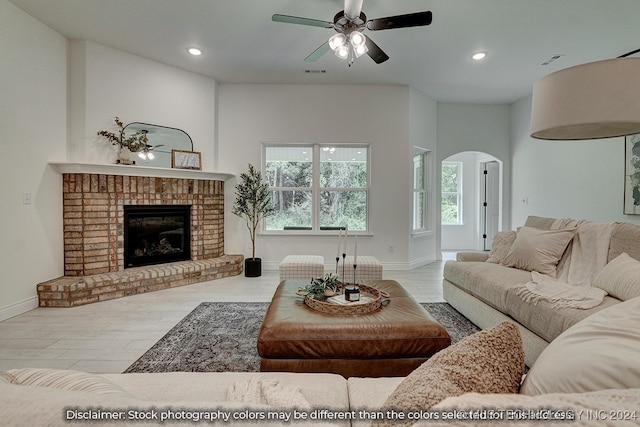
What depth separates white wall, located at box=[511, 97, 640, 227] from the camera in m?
4.05

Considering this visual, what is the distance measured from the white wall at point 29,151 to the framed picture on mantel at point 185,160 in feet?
3.97

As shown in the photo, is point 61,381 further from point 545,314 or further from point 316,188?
point 316,188

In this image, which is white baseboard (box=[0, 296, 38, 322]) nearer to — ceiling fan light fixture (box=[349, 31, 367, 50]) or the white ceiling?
the white ceiling

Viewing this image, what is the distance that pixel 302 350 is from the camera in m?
1.72

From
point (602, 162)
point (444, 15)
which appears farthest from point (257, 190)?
point (602, 162)

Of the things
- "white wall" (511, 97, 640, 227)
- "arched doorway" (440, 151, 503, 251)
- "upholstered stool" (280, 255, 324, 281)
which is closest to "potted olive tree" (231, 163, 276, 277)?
"upholstered stool" (280, 255, 324, 281)

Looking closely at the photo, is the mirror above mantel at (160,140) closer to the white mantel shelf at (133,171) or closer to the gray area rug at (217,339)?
the white mantel shelf at (133,171)

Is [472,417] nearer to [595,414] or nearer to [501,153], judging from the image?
[595,414]

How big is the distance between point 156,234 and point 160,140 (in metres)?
1.31

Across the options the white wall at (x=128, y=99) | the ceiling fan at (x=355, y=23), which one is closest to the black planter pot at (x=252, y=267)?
the white wall at (x=128, y=99)

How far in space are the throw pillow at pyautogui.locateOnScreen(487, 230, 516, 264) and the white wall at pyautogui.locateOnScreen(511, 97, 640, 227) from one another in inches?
77.5

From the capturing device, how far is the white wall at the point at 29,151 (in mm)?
2951

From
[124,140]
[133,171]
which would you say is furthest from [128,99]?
[133,171]

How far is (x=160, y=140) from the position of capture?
4238 mm
